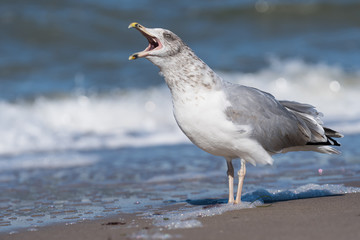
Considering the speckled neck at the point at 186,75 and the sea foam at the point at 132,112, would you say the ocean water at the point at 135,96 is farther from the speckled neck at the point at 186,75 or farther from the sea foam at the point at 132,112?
the speckled neck at the point at 186,75

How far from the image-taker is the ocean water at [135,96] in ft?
20.9

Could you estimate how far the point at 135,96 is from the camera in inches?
541

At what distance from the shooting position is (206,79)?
4.96 meters

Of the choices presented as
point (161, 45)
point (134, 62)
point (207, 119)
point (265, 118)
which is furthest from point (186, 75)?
point (134, 62)

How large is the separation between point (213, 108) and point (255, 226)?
1.06 meters

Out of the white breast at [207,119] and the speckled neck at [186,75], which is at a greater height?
the speckled neck at [186,75]

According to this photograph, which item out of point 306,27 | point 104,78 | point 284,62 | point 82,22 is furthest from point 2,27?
point 306,27

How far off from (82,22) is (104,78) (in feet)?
10.7

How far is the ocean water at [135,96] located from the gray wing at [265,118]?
0.55 metres

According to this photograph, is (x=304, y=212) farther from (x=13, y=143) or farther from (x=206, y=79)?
(x=13, y=143)

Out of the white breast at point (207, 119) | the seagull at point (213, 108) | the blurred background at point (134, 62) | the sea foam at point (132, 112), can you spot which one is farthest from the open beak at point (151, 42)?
the blurred background at point (134, 62)

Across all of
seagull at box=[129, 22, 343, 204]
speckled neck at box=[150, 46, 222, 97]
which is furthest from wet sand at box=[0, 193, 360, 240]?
speckled neck at box=[150, 46, 222, 97]

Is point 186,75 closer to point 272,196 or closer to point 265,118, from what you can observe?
point 265,118

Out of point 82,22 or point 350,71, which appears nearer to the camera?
point 350,71
